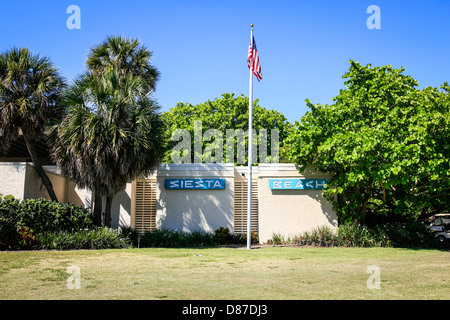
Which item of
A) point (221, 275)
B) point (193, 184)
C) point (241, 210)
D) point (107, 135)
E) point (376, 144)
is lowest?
point (221, 275)

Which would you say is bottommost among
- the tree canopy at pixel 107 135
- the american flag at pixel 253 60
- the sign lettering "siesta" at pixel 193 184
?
the sign lettering "siesta" at pixel 193 184

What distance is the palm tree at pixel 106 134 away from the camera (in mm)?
14289

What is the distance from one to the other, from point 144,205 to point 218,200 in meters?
3.52

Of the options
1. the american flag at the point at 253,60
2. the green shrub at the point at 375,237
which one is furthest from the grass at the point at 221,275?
the american flag at the point at 253,60

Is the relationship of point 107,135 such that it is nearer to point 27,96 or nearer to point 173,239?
point 27,96

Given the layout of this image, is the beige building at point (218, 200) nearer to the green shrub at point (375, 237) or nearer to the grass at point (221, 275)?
the green shrub at point (375, 237)

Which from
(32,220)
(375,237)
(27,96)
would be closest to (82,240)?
(32,220)

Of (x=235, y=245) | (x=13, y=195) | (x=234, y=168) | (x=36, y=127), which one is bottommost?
(x=235, y=245)

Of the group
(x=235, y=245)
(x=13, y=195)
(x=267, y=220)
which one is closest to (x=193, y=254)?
(x=235, y=245)

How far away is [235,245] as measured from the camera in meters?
16.9

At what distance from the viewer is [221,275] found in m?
8.81

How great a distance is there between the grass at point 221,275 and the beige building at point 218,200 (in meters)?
4.42
